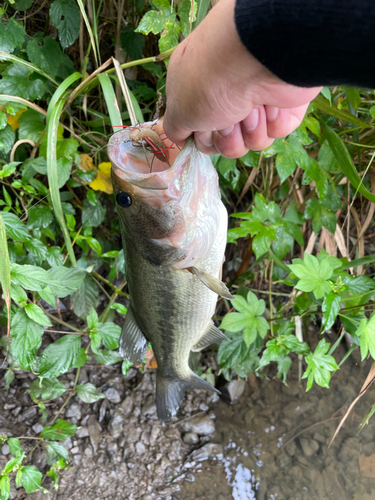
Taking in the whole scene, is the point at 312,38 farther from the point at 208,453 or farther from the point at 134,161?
the point at 208,453

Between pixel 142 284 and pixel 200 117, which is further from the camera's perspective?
pixel 142 284

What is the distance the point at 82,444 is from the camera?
2.36 meters

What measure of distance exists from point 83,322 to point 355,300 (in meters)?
1.82

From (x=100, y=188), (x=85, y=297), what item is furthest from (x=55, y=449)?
(x=100, y=188)

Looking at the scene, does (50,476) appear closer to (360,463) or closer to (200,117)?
(360,463)

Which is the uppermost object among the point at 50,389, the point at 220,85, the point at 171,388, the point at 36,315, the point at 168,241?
the point at 220,85

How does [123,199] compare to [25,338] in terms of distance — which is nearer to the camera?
[123,199]

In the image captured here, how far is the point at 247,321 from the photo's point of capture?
5.94ft

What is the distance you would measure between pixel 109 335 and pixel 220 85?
1.35 meters

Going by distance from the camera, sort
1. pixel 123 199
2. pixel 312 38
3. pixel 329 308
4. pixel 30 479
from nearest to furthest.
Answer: pixel 312 38, pixel 123 199, pixel 329 308, pixel 30 479


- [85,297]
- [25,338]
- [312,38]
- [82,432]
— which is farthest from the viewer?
[82,432]

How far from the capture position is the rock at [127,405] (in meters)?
2.54

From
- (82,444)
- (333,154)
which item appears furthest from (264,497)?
(333,154)

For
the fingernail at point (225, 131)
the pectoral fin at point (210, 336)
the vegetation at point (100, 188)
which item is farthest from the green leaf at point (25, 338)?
the fingernail at point (225, 131)
